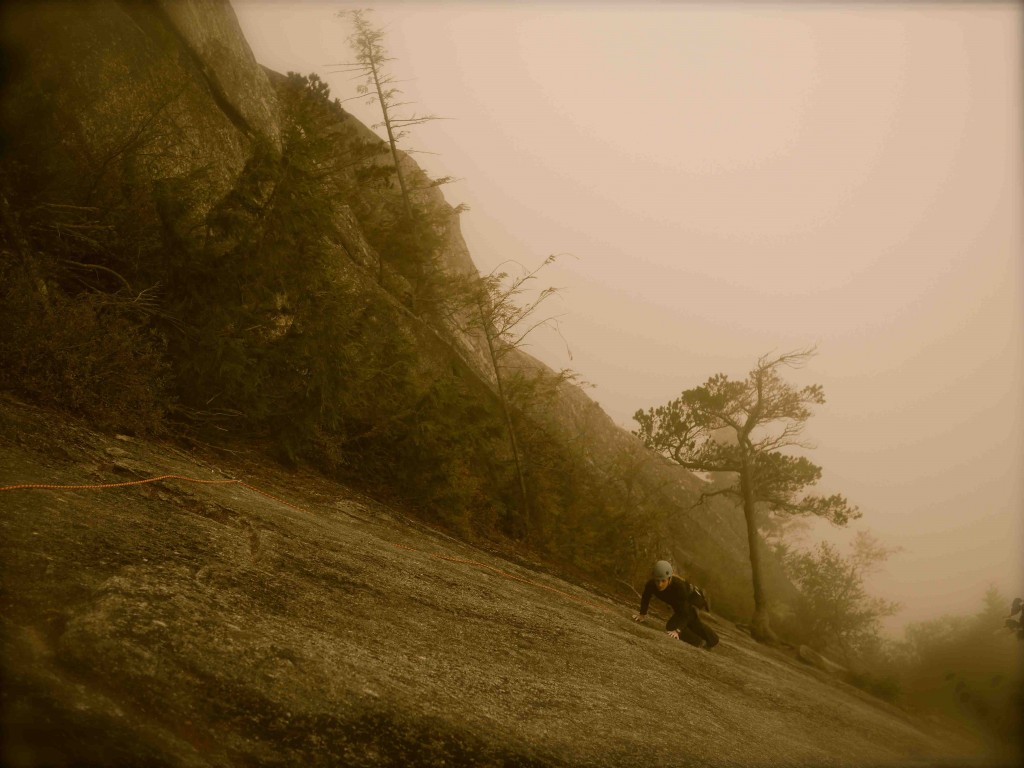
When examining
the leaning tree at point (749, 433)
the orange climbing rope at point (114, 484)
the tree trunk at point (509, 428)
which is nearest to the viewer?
the orange climbing rope at point (114, 484)

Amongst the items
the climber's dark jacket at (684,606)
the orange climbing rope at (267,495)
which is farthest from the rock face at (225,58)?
the climber's dark jacket at (684,606)

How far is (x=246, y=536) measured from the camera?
18.8 feet

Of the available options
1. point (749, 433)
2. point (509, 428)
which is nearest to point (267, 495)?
point (509, 428)

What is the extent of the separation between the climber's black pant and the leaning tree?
40.1 feet

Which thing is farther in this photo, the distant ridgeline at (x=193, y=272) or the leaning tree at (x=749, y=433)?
the leaning tree at (x=749, y=433)

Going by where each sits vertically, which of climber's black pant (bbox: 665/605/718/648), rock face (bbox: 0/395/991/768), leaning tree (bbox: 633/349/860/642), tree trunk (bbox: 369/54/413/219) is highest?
tree trunk (bbox: 369/54/413/219)

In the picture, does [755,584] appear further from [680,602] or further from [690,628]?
[680,602]

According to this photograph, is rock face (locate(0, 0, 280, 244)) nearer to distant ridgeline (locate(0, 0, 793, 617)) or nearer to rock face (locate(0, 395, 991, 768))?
distant ridgeline (locate(0, 0, 793, 617))

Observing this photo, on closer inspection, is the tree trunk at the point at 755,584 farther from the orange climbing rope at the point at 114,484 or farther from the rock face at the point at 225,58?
the rock face at the point at 225,58

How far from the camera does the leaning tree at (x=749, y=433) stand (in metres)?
21.5

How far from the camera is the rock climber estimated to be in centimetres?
970

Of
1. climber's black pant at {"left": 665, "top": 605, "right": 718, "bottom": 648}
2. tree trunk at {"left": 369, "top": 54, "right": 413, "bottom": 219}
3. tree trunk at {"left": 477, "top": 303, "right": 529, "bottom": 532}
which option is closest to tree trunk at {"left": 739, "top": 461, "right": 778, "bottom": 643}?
tree trunk at {"left": 477, "top": 303, "right": 529, "bottom": 532}

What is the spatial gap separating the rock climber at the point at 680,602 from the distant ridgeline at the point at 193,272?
3.91 meters

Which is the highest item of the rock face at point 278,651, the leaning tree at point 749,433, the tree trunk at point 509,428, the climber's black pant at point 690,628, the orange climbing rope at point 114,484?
the leaning tree at point 749,433
